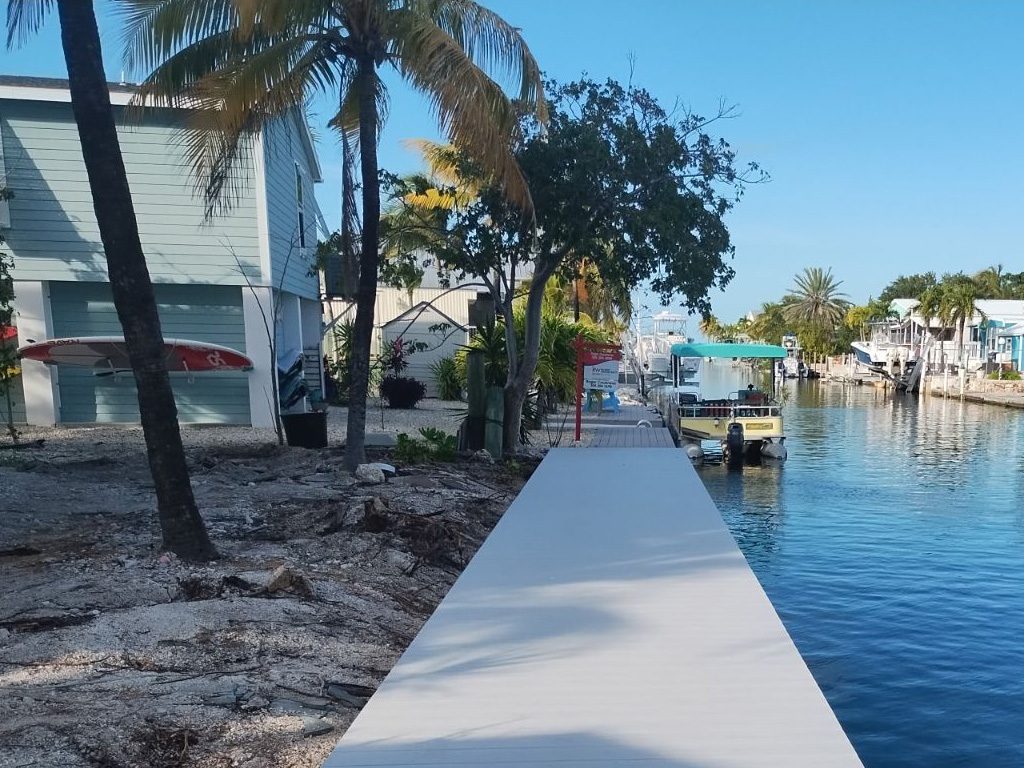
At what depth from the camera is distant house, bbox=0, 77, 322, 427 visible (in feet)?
50.0

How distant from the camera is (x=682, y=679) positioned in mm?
4461

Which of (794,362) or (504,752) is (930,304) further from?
(504,752)

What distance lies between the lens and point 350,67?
11.2m

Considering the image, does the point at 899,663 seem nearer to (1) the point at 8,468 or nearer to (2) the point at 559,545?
(2) the point at 559,545

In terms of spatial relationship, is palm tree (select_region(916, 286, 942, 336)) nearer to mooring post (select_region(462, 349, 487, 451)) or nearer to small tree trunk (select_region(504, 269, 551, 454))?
small tree trunk (select_region(504, 269, 551, 454))

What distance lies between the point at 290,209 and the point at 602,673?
1648 centimetres

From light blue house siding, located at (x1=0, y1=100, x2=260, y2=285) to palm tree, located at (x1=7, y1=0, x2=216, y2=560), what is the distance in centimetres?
932

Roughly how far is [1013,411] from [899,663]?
33.3 meters

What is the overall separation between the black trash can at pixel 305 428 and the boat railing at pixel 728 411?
35.0 ft

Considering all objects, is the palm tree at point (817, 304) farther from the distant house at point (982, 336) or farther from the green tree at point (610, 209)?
the green tree at point (610, 209)

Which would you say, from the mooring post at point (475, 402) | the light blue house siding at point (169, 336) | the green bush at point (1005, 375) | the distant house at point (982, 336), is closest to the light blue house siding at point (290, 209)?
the light blue house siding at point (169, 336)

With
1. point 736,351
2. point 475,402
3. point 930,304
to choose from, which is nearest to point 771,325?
point 930,304

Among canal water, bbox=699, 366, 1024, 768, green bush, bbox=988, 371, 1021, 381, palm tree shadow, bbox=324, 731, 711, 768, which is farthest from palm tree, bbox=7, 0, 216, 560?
green bush, bbox=988, 371, 1021, 381

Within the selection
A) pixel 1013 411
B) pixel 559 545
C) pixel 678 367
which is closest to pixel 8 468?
pixel 559 545
